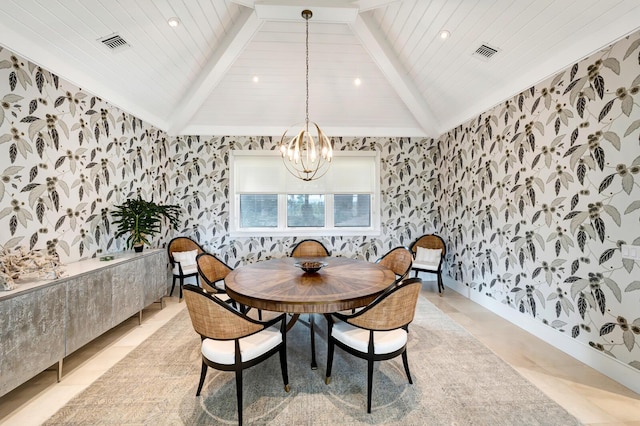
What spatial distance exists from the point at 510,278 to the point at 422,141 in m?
2.84

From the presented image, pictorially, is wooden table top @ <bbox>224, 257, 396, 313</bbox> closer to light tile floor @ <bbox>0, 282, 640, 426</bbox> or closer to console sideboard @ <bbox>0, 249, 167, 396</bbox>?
console sideboard @ <bbox>0, 249, 167, 396</bbox>

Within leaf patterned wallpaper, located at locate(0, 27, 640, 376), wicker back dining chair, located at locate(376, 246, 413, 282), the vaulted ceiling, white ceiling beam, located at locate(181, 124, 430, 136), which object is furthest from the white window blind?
wicker back dining chair, located at locate(376, 246, 413, 282)

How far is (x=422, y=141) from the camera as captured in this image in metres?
5.20

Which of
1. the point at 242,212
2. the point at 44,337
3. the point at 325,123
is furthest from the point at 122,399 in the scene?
the point at 325,123

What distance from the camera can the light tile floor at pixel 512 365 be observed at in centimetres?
193

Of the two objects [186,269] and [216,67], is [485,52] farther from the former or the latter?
[186,269]

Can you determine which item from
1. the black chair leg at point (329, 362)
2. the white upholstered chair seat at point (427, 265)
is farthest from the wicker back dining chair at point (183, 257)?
the white upholstered chair seat at point (427, 265)

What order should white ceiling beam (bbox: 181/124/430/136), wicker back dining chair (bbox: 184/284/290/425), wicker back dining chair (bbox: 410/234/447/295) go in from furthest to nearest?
white ceiling beam (bbox: 181/124/430/136) → wicker back dining chair (bbox: 410/234/447/295) → wicker back dining chair (bbox: 184/284/290/425)

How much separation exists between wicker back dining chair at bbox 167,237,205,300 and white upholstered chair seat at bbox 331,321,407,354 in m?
2.67

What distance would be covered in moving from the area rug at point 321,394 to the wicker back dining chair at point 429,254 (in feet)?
5.74

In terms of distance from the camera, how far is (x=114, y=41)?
111 inches

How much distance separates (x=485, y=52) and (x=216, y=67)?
3366 millimetres

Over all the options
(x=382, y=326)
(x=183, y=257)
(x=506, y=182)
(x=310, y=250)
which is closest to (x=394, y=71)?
(x=506, y=182)

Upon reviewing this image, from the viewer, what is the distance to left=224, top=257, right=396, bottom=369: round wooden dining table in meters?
1.95
